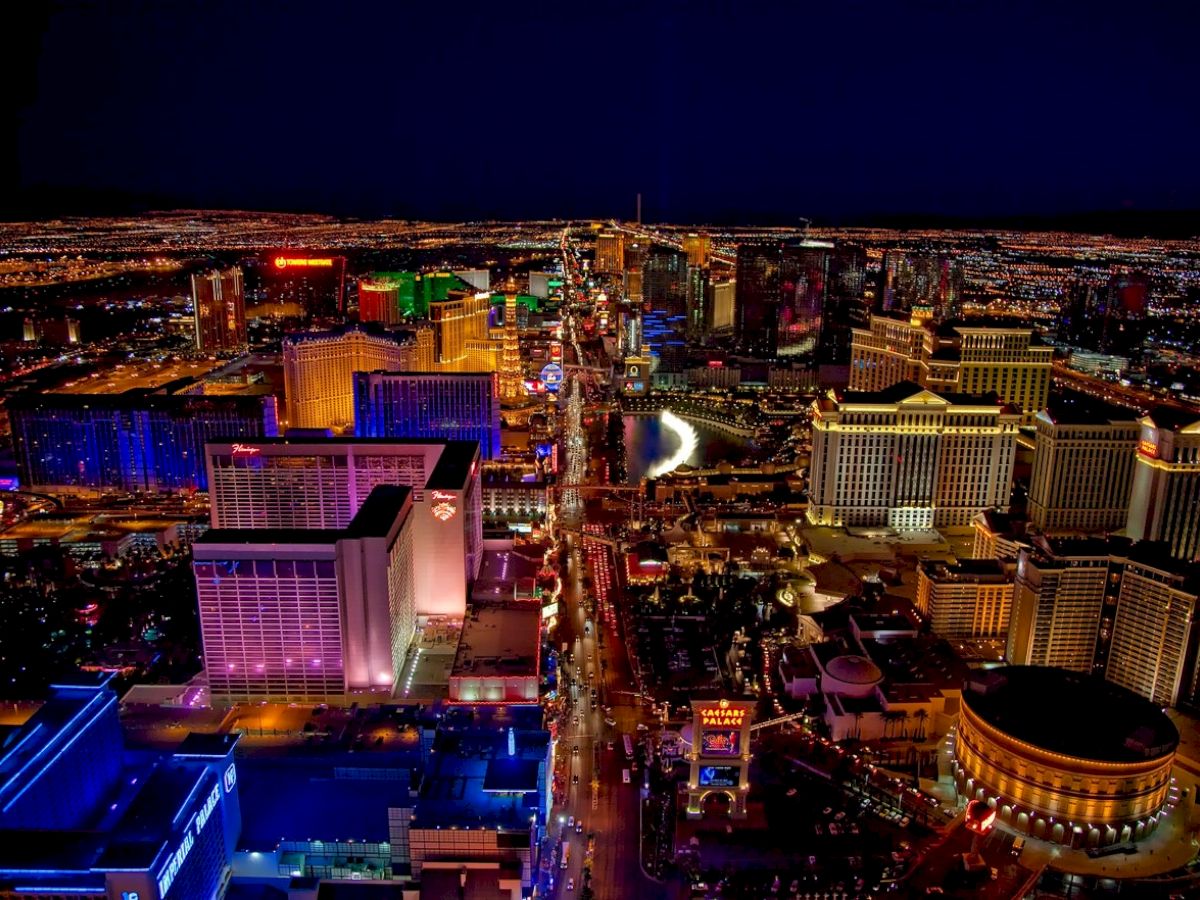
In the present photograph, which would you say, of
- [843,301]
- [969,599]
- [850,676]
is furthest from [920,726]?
[843,301]

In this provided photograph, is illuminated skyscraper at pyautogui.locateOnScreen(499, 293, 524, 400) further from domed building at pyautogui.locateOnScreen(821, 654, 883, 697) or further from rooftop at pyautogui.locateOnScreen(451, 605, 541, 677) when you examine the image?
domed building at pyautogui.locateOnScreen(821, 654, 883, 697)

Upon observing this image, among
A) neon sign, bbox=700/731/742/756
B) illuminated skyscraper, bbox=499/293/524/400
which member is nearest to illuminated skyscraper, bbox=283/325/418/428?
illuminated skyscraper, bbox=499/293/524/400

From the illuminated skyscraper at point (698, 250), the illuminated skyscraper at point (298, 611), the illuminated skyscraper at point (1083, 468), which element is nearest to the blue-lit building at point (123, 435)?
the illuminated skyscraper at point (298, 611)

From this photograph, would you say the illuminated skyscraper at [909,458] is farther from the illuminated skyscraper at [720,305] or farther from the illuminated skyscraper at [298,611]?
the illuminated skyscraper at [720,305]

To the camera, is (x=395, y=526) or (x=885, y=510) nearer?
(x=395, y=526)

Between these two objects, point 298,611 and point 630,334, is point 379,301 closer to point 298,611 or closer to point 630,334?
point 630,334

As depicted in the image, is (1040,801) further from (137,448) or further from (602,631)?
(137,448)

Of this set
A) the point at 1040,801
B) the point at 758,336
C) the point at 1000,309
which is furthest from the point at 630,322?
the point at 1040,801
